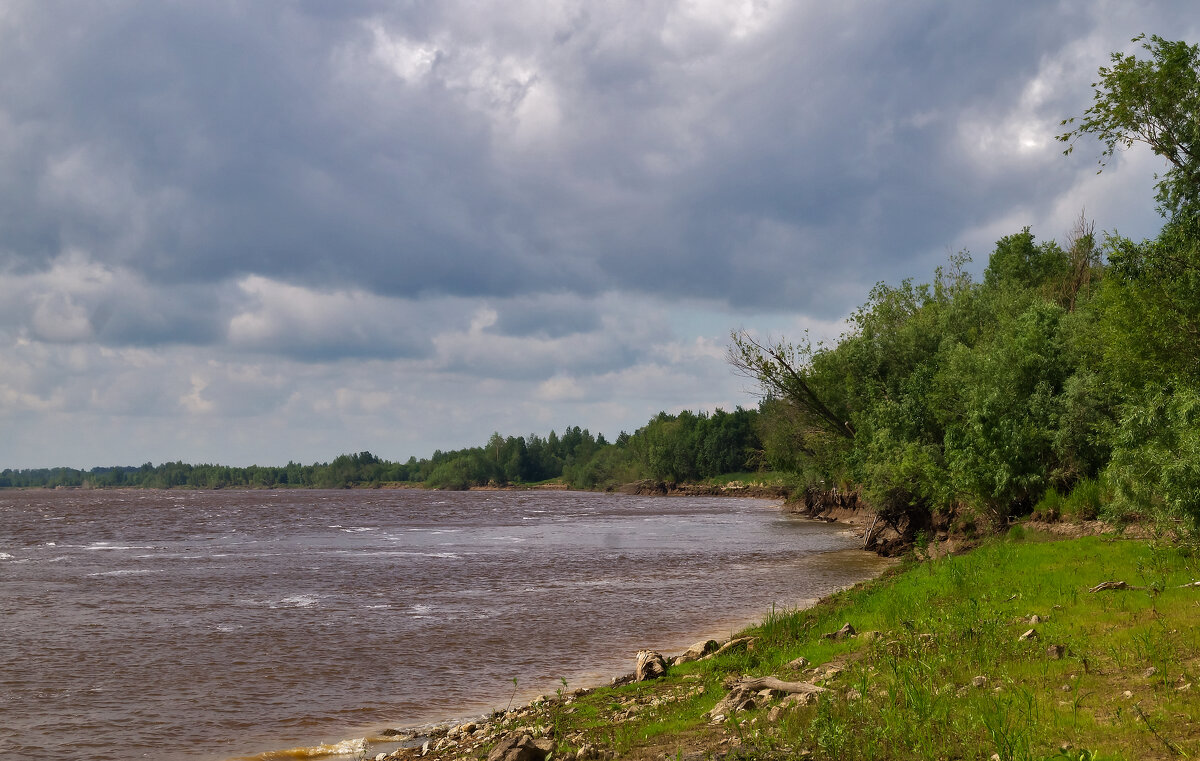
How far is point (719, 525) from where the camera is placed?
223 ft

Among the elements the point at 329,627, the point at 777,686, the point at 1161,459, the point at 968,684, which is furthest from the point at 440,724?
the point at 1161,459

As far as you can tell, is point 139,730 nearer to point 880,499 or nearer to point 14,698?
point 14,698

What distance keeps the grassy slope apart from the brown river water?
418cm

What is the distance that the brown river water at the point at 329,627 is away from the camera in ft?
49.6

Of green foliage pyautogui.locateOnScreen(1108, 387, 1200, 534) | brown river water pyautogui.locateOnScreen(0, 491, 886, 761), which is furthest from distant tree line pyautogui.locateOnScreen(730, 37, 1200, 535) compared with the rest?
brown river water pyautogui.locateOnScreen(0, 491, 886, 761)

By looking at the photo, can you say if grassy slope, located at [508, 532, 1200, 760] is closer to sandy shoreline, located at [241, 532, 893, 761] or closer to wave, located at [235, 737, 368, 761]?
sandy shoreline, located at [241, 532, 893, 761]

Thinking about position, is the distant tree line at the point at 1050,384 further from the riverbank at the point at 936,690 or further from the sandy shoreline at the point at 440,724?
the sandy shoreline at the point at 440,724

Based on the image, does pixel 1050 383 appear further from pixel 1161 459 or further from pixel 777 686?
pixel 777 686

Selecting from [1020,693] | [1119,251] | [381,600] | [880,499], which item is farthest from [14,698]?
[880,499]

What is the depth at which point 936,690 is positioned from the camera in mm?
9836

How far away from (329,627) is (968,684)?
19.2m

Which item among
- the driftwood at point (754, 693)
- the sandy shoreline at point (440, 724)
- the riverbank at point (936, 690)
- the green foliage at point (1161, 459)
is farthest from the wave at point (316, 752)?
the green foliage at point (1161, 459)

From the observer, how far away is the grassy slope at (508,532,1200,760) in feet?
26.2

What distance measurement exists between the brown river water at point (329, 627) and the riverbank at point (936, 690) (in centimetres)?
363
